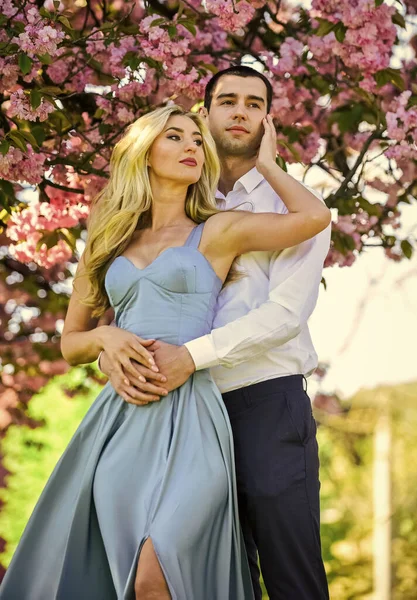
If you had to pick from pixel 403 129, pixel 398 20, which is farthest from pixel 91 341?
pixel 398 20

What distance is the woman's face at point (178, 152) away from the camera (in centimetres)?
340

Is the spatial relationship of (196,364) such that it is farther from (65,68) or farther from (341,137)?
(341,137)

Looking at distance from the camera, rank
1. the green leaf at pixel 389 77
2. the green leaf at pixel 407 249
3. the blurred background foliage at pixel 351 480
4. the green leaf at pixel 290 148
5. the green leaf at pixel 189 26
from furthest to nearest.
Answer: the blurred background foliage at pixel 351 480
the green leaf at pixel 407 249
the green leaf at pixel 389 77
the green leaf at pixel 290 148
the green leaf at pixel 189 26

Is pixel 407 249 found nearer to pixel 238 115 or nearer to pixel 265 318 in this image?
pixel 238 115

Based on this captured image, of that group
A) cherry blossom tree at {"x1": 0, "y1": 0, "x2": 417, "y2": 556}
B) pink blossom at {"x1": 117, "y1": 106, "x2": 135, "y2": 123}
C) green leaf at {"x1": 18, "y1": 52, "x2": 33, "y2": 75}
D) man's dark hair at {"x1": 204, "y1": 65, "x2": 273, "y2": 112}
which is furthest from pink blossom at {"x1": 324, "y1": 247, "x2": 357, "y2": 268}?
green leaf at {"x1": 18, "y1": 52, "x2": 33, "y2": 75}

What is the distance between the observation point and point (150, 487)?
119 inches

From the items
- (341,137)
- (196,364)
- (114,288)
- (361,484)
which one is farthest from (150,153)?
(361,484)

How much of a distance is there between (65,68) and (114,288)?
1.91 m

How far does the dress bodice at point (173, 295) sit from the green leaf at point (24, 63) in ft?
3.41

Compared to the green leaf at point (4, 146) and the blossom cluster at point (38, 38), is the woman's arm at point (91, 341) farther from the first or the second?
the blossom cluster at point (38, 38)

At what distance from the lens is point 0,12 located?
4035 millimetres

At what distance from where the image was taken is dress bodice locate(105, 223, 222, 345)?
3.25 metres

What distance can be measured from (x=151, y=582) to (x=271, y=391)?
28.7 inches

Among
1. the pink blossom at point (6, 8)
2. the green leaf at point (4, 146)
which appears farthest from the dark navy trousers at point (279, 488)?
the pink blossom at point (6, 8)
